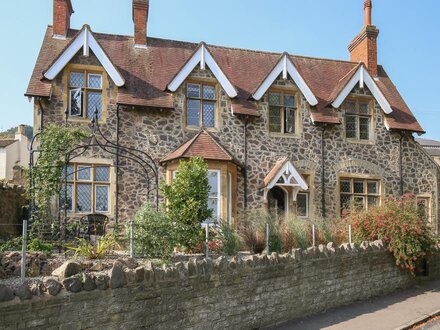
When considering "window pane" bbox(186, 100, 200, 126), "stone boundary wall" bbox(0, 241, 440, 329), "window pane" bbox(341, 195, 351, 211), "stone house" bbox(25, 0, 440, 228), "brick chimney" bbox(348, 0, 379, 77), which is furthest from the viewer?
"brick chimney" bbox(348, 0, 379, 77)

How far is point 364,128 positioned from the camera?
66.1ft

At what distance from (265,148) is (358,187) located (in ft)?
14.2

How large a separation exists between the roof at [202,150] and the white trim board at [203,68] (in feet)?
6.29

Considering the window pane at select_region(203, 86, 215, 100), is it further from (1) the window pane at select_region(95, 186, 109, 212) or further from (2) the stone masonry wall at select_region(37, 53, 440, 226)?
(1) the window pane at select_region(95, 186, 109, 212)

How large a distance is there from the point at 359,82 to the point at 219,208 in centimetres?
805

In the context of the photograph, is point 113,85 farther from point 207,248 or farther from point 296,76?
point 207,248

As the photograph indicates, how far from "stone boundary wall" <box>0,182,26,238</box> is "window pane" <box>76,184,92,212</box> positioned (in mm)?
1807

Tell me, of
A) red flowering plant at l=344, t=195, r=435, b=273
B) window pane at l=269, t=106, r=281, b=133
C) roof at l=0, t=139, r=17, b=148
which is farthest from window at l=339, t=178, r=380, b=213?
roof at l=0, t=139, r=17, b=148

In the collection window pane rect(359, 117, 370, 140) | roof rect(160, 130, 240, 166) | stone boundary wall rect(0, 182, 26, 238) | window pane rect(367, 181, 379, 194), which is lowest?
stone boundary wall rect(0, 182, 26, 238)

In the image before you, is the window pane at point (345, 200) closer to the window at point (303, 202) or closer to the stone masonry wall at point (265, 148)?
the stone masonry wall at point (265, 148)

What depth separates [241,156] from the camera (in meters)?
18.2

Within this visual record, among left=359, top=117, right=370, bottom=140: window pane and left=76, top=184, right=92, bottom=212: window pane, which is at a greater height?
left=359, top=117, right=370, bottom=140: window pane

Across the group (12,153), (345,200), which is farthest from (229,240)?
(12,153)

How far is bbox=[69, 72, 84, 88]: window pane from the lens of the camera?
1700 cm
